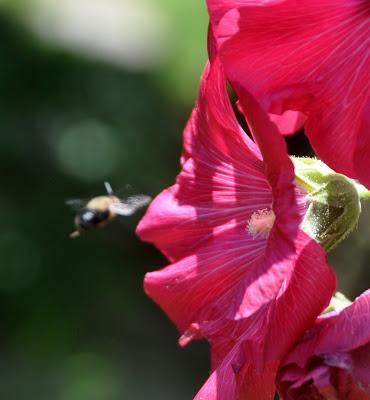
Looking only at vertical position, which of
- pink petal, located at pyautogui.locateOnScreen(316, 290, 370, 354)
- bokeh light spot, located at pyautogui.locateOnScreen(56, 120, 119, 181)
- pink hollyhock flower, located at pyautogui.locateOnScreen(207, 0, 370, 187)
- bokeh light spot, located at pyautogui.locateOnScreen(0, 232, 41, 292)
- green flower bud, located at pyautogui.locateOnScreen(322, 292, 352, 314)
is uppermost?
pink hollyhock flower, located at pyautogui.locateOnScreen(207, 0, 370, 187)

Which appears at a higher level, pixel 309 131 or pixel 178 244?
pixel 309 131

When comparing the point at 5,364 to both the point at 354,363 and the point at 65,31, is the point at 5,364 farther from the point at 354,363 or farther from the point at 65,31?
the point at 354,363

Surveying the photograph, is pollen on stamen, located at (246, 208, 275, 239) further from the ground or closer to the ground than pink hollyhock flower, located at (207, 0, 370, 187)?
closer to the ground

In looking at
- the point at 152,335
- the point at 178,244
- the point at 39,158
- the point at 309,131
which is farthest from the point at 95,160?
the point at 309,131

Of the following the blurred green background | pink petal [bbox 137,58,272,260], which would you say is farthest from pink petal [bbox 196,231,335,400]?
the blurred green background

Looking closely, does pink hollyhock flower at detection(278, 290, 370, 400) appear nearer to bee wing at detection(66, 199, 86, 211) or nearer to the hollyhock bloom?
the hollyhock bloom

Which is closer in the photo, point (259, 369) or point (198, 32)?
point (259, 369)

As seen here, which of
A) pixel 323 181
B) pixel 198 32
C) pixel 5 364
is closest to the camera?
pixel 323 181

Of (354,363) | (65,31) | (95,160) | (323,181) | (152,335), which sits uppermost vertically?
(323,181)
